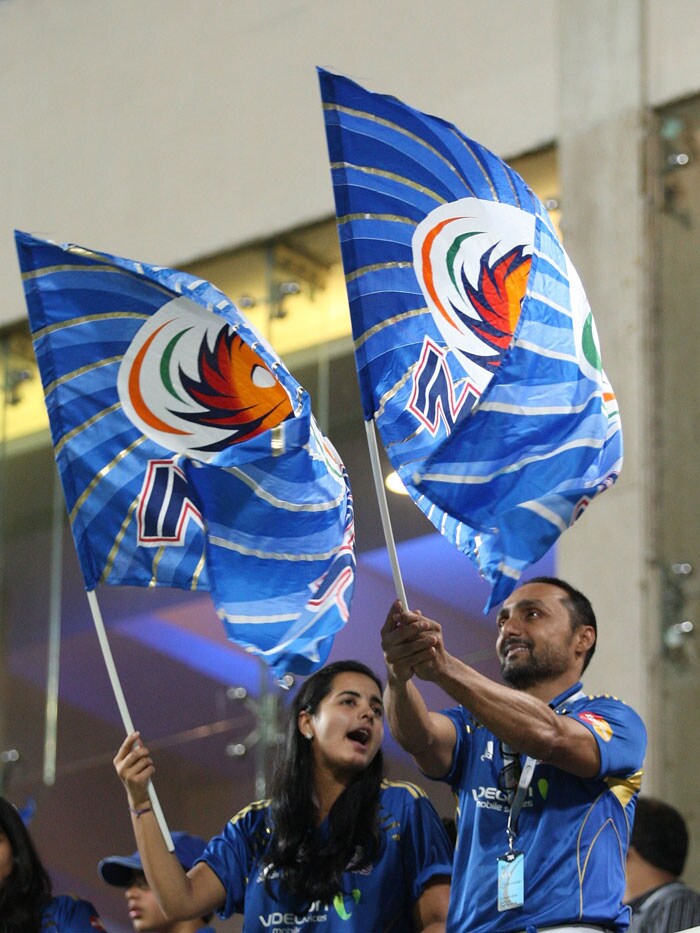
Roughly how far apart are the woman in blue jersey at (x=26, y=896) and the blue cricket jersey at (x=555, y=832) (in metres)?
1.50

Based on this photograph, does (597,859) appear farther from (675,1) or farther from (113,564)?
(675,1)

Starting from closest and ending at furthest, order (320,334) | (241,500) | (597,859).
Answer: (597,859) < (241,500) < (320,334)

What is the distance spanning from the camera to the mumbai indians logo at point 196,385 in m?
6.52

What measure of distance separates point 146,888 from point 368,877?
102cm

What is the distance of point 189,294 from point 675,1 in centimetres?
438

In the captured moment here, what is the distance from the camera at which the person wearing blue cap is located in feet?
19.9

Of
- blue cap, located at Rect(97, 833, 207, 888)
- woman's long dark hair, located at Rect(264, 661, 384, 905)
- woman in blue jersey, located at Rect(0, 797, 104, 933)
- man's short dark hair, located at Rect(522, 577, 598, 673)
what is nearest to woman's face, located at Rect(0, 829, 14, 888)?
woman in blue jersey, located at Rect(0, 797, 104, 933)

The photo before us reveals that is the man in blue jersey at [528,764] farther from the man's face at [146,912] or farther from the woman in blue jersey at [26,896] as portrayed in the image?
the woman in blue jersey at [26,896]

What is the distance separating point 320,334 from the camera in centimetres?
1117

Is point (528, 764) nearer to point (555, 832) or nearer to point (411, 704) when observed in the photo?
point (555, 832)

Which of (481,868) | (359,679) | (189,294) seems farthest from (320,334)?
(481,868)

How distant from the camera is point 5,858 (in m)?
6.46

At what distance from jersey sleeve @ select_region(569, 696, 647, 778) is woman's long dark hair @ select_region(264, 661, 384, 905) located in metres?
0.68

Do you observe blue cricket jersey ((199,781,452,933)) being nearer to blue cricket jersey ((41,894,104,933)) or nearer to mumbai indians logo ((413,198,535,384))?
blue cricket jersey ((41,894,104,933))
